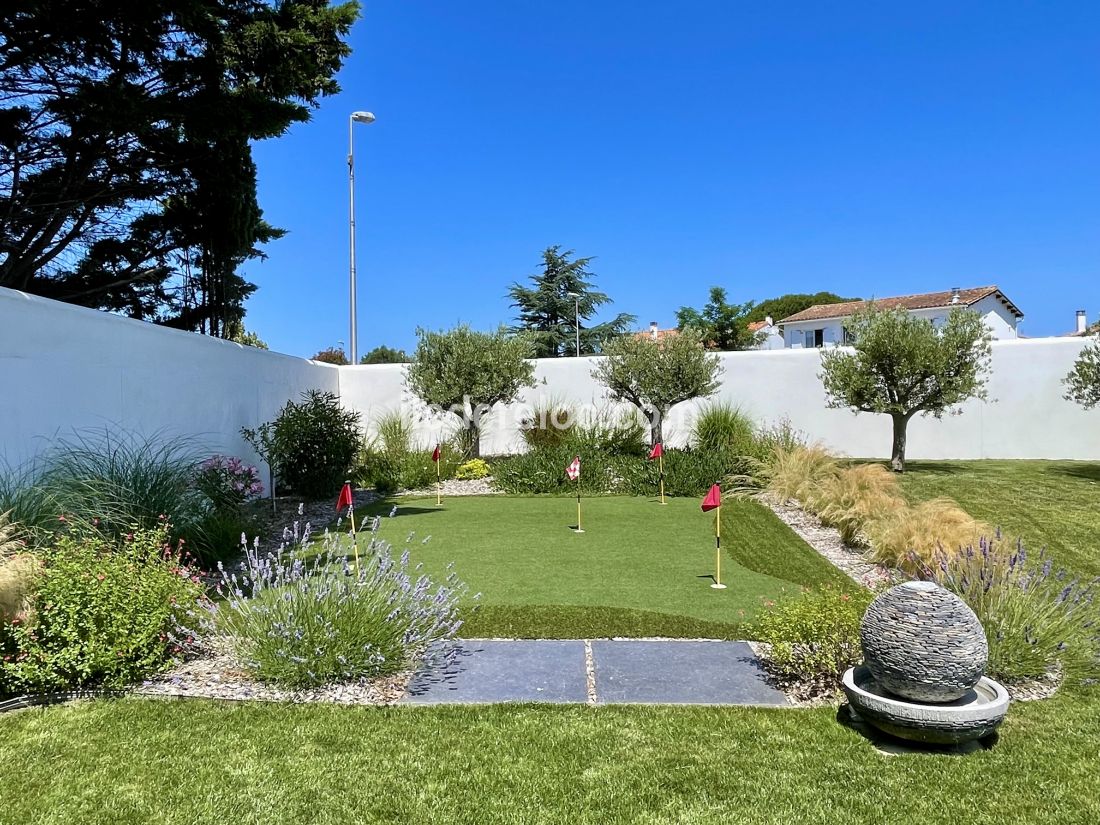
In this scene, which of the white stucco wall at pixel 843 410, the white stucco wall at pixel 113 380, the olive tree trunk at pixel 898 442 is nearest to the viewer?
the white stucco wall at pixel 113 380

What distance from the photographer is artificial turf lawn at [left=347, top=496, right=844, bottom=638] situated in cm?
489

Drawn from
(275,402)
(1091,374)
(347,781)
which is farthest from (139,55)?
(1091,374)

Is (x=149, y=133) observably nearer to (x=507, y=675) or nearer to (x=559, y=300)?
(x=507, y=675)

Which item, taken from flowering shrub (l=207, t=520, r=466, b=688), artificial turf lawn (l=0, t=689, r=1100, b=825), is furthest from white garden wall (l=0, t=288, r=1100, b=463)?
artificial turf lawn (l=0, t=689, r=1100, b=825)

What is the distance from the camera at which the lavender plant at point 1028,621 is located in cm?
376

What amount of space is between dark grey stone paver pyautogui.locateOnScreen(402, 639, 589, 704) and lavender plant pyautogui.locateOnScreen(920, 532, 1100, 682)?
234 cm

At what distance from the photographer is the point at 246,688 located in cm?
369

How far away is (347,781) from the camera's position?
2.79 metres

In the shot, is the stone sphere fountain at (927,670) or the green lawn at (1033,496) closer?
the stone sphere fountain at (927,670)

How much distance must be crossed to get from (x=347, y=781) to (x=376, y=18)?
1012 centimetres

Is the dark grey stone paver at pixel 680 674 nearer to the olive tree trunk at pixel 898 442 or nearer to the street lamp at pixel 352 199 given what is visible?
the olive tree trunk at pixel 898 442

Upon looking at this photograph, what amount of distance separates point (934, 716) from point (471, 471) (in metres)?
10.6

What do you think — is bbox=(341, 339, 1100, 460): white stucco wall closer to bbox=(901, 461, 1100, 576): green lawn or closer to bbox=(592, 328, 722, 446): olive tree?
bbox=(901, 461, 1100, 576): green lawn

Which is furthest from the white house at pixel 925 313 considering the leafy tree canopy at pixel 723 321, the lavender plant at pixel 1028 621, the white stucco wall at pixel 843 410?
the lavender plant at pixel 1028 621
